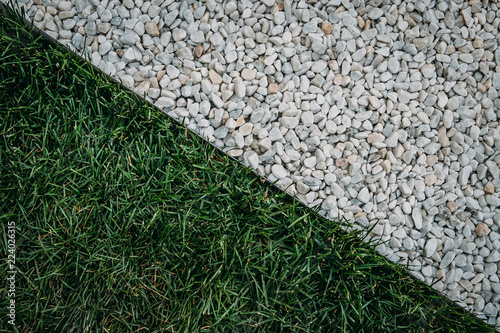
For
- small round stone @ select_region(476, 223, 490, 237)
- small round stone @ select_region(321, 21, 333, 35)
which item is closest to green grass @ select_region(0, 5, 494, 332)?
small round stone @ select_region(476, 223, 490, 237)

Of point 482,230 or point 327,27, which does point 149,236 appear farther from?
point 482,230

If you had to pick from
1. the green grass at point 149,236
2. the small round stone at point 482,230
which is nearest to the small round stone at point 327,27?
the green grass at point 149,236

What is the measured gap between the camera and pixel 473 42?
222cm

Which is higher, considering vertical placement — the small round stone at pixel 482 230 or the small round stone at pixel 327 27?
the small round stone at pixel 327 27

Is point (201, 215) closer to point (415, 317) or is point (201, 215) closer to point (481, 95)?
point (415, 317)

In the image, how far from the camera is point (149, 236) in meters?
1.89

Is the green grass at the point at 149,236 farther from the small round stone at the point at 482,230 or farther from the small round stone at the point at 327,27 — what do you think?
the small round stone at the point at 327,27

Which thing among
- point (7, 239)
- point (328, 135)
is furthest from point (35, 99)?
point (328, 135)

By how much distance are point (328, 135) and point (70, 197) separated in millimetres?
1321

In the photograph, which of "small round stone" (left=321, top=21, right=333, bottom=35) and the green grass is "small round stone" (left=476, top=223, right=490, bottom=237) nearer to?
the green grass

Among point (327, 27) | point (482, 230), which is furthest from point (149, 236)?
point (482, 230)

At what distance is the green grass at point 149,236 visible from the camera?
185cm

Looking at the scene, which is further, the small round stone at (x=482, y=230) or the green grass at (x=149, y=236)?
the small round stone at (x=482, y=230)

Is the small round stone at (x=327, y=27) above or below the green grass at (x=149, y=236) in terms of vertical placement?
above
